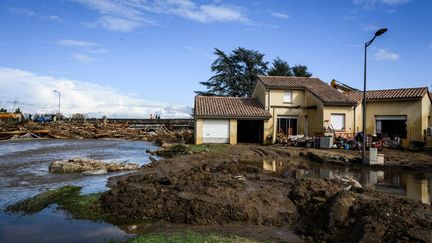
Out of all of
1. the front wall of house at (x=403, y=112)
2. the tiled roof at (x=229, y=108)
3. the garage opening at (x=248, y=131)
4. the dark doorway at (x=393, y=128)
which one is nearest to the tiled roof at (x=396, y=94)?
the front wall of house at (x=403, y=112)

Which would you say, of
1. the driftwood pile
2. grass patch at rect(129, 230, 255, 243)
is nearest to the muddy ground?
grass patch at rect(129, 230, 255, 243)

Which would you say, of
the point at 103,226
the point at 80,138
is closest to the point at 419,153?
the point at 103,226

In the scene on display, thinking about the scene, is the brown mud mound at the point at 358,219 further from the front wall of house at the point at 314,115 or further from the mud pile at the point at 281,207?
the front wall of house at the point at 314,115

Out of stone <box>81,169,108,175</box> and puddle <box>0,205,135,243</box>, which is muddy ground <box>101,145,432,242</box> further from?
stone <box>81,169,108,175</box>

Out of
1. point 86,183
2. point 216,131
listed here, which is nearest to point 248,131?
point 216,131

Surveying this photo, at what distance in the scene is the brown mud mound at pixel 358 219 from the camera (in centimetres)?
749

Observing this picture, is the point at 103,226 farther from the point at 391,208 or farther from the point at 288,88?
the point at 288,88

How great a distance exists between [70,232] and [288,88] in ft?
88.2

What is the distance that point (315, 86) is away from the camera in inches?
1352

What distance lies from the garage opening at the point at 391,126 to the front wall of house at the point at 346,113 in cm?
222

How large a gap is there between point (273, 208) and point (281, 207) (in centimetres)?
29

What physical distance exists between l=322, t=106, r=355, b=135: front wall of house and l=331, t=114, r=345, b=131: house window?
0.82ft

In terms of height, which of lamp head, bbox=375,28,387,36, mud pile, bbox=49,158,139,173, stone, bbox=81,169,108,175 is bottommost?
stone, bbox=81,169,108,175

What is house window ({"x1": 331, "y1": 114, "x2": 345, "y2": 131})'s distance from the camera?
31156 mm
